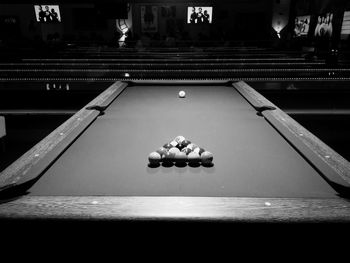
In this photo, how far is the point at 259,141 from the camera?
168 centimetres

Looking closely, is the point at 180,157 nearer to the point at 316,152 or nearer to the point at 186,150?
the point at 186,150

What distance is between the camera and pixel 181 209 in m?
1.01

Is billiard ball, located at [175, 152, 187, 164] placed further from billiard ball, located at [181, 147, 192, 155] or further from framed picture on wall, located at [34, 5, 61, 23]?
framed picture on wall, located at [34, 5, 61, 23]

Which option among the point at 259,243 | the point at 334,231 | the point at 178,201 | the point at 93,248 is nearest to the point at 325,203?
the point at 334,231

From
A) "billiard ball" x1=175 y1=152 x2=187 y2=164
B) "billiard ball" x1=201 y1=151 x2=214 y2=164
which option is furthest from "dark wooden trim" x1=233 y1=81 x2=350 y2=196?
"billiard ball" x1=175 y1=152 x2=187 y2=164

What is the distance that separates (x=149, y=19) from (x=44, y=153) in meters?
13.5

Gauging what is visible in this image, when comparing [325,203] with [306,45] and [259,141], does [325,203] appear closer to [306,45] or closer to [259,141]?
[259,141]

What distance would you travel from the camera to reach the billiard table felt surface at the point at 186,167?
3.83 feet

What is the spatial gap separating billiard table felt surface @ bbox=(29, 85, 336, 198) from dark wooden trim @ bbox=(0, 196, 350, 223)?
70mm

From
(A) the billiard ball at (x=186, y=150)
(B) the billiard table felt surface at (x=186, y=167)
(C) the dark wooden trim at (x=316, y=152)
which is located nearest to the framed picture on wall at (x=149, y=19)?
(B) the billiard table felt surface at (x=186, y=167)

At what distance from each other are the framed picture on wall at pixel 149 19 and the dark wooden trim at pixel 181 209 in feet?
45.5

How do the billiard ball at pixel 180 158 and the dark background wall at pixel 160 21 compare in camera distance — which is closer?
the billiard ball at pixel 180 158

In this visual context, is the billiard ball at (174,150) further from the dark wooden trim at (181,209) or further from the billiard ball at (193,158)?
the dark wooden trim at (181,209)

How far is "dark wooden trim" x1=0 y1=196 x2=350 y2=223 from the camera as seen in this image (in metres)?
0.99
